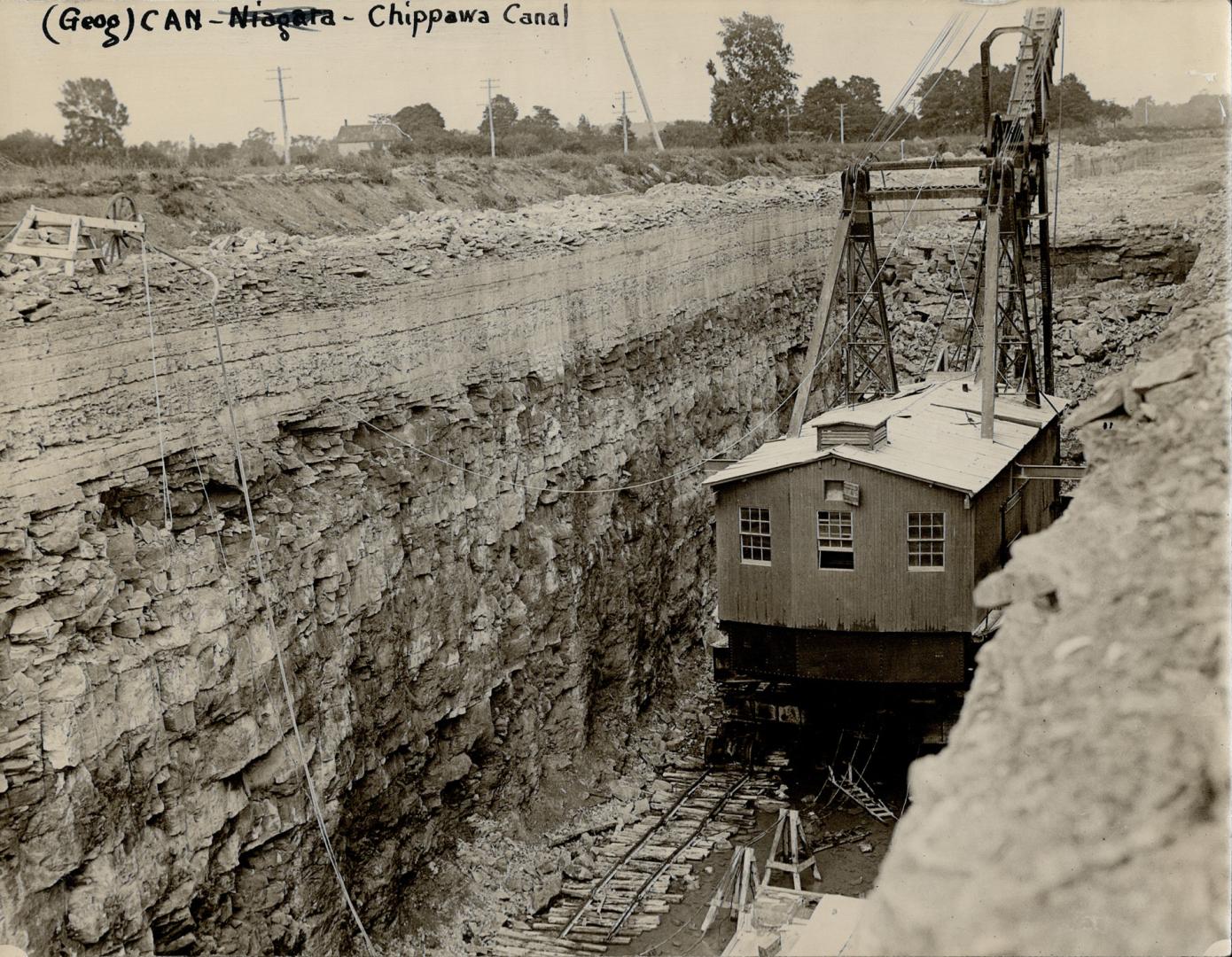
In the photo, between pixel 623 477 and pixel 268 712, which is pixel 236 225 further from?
pixel 268 712

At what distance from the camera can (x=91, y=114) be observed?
18.6 meters

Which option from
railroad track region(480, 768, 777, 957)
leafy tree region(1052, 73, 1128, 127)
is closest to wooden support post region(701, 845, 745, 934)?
railroad track region(480, 768, 777, 957)

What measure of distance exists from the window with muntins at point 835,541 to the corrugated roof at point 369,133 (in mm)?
17271

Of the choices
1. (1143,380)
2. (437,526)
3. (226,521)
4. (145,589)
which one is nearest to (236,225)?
(437,526)

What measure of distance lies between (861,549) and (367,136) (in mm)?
18451

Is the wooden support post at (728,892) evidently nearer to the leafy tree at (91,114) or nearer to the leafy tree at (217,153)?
the leafy tree at (91,114)

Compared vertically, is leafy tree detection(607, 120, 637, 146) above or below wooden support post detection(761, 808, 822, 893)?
above

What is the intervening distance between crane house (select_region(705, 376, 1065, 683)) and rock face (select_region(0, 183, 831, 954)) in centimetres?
323

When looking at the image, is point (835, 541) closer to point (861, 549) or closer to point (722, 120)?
point (861, 549)

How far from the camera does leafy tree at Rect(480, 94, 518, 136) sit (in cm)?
3212

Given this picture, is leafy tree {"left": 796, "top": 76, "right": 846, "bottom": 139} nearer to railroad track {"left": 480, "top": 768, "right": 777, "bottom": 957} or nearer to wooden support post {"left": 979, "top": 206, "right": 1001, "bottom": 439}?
wooden support post {"left": 979, "top": 206, "right": 1001, "bottom": 439}

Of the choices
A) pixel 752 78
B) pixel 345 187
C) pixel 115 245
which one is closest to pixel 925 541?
pixel 115 245

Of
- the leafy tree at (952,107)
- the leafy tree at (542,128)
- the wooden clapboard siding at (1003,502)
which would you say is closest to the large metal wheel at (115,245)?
the wooden clapboard siding at (1003,502)

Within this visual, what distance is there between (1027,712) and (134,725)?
8865 millimetres
